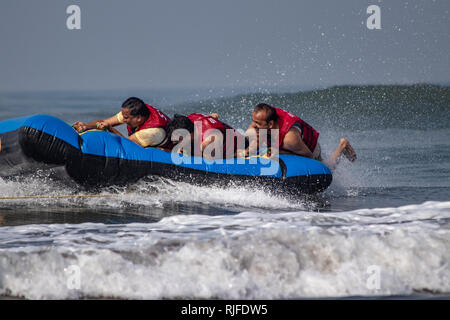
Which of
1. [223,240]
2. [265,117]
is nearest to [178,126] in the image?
[265,117]

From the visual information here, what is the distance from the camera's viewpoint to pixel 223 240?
3.87 meters

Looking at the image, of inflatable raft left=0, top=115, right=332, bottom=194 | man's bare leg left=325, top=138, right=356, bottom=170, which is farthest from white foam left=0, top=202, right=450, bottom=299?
man's bare leg left=325, top=138, right=356, bottom=170

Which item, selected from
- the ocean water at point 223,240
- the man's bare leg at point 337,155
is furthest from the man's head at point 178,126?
the man's bare leg at point 337,155

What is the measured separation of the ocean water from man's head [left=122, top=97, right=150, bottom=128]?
605 millimetres

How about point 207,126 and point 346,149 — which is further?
point 346,149

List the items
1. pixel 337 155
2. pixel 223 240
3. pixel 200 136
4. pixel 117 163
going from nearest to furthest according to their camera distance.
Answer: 1. pixel 223 240
2. pixel 117 163
3. pixel 200 136
4. pixel 337 155

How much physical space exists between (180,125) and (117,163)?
0.73 metres

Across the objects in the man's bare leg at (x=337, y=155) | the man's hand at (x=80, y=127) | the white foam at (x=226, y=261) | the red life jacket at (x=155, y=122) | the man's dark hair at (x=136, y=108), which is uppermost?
the man's dark hair at (x=136, y=108)

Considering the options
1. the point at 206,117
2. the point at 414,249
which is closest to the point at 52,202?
the point at 206,117

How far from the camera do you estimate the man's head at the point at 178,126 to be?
586 cm

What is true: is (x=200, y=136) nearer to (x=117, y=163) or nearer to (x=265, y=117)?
(x=265, y=117)

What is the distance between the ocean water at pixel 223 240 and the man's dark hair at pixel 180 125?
53 cm

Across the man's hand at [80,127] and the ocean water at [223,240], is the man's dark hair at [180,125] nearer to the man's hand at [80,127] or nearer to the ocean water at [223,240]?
the ocean water at [223,240]
